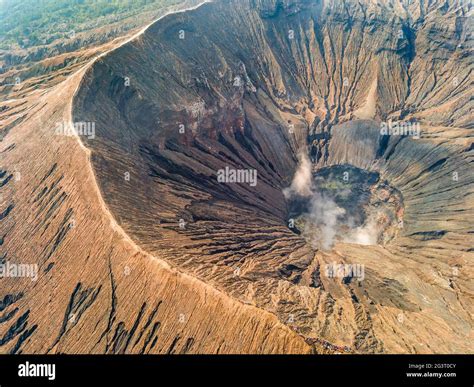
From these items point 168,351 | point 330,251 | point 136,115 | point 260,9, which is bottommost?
point 330,251

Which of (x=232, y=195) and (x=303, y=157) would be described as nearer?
(x=232, y=195)

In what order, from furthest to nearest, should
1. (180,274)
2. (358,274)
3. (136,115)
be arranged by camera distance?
(136,115), (358,274), (180,274)

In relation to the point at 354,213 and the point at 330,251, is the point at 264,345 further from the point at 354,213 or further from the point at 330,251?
the point at 354,213

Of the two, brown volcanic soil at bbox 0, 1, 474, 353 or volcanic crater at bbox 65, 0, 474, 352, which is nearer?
brown volcanic soil at bbox 0, 1, 474, 353

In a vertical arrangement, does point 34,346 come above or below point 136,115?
below

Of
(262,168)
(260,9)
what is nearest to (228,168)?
(262,168)

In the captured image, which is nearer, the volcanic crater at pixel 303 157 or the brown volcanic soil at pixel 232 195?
the brown volcanic soil at pixel 232 195

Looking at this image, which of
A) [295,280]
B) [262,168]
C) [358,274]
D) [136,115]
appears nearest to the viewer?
[295,280]

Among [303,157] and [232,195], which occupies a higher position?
[303,157]
